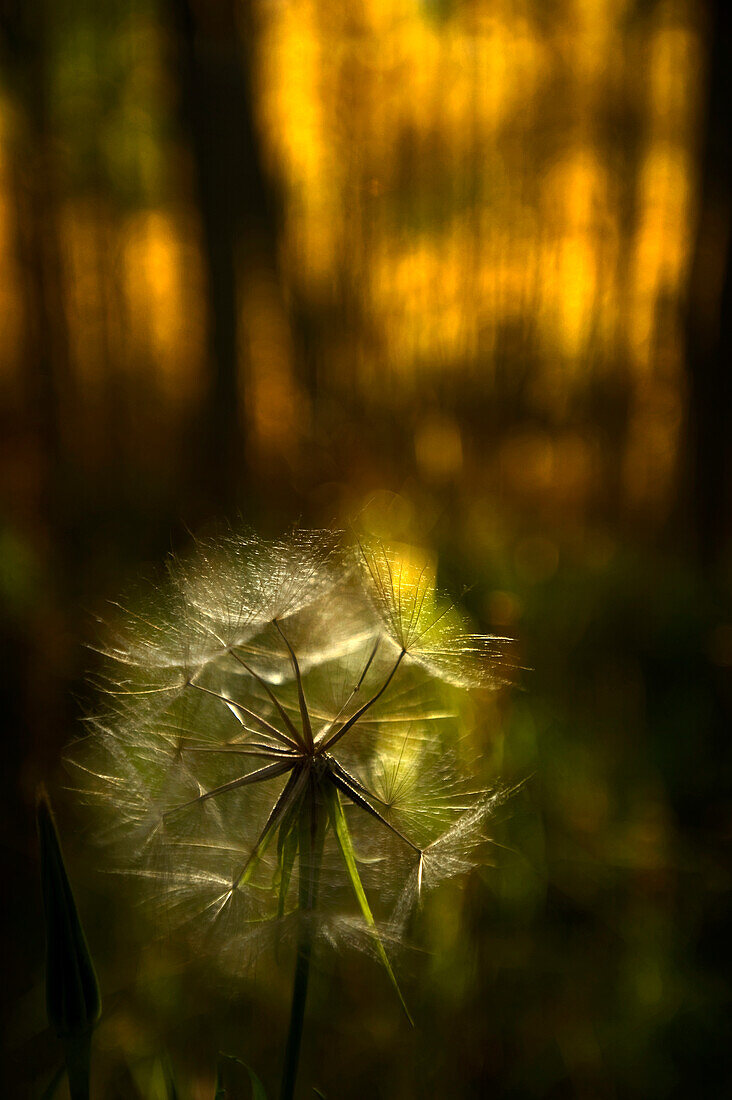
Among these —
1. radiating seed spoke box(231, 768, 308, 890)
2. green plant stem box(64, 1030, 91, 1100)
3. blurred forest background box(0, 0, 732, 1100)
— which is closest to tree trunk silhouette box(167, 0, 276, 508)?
blurred forest background box(0, 0, 732, 1100)

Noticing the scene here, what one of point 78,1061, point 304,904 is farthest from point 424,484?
point 78,1061

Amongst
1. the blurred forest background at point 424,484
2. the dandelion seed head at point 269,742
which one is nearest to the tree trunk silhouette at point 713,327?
the blurred forest background at point 424,484

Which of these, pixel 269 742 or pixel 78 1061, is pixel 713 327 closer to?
pixel 269 742

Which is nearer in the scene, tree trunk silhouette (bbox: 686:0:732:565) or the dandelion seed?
the dandelion seed

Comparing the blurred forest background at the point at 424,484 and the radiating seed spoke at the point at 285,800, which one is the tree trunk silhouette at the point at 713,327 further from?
the radiating seed spoke at the point at 285,800

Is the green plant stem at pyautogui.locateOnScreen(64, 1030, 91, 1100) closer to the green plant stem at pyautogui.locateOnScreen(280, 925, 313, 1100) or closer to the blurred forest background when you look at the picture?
the green plant stem at pyautogui.locateOnScreen(280, 925, 313, 1100)

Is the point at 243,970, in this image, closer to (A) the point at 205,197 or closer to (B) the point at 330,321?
(B) the point at 330,321
